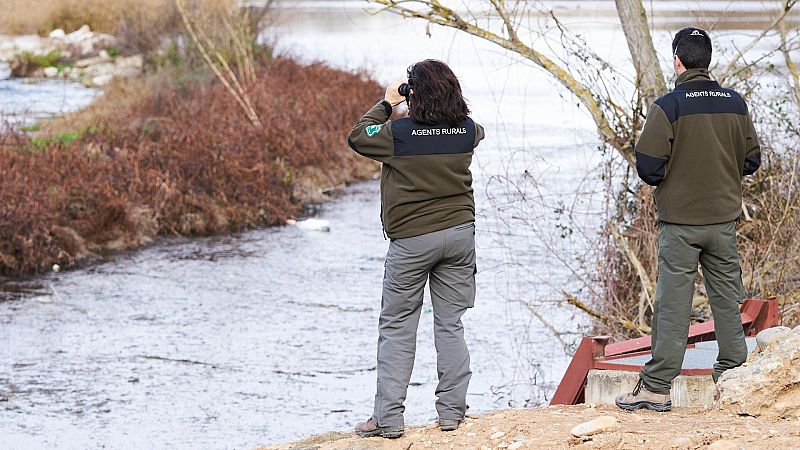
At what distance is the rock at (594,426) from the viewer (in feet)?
15.7

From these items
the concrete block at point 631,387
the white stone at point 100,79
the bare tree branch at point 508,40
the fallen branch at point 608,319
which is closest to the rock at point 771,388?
the concrete block at point 631,387

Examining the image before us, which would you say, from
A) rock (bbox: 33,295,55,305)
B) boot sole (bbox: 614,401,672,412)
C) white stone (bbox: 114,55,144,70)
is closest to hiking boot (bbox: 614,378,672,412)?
boot sole (bbox: 614,401,672,412)

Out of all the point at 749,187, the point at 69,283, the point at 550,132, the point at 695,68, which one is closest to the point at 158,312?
the point at 69,283

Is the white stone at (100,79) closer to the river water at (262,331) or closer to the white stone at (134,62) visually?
the white stone at (134,62)

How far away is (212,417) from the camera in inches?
330

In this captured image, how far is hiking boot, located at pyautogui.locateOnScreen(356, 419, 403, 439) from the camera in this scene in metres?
5.27

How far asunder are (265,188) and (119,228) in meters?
2.56

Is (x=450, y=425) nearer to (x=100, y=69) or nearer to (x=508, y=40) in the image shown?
(x=508, y=40)

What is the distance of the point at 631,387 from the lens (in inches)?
233

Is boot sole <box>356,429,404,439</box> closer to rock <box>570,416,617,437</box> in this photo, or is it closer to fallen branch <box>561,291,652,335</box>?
rock <box>570,416,617,437</box>

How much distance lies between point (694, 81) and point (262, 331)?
6415 mm

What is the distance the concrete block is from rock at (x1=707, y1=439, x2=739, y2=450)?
95 centimetres

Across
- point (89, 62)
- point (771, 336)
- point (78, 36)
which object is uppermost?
point (78, 36)

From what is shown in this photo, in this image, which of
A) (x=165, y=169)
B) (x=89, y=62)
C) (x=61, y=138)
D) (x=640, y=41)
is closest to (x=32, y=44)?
(x=89, y=62)
